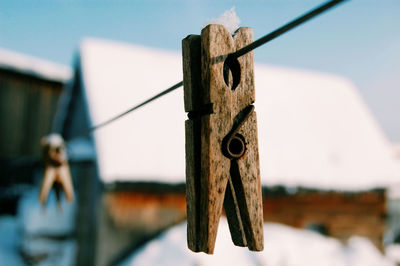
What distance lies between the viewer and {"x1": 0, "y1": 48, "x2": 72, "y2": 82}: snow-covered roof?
410 inches

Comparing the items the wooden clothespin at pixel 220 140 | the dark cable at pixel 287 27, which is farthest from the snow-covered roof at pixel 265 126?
the dark cable at pixel 287 27

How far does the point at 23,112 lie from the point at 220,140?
35.2ft

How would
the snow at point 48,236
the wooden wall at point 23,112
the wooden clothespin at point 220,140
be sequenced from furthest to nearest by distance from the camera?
the wooden wall at point 23,112 → the snow at point 48,236 → the wooden clothespin at point 220,140

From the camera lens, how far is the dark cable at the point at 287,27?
963mm

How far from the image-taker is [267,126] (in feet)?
27.0

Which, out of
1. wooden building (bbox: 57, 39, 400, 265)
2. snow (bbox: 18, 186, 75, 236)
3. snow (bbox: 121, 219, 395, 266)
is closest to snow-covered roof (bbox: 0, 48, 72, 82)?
wooden building (bbox: 57, 39, 400, 265)

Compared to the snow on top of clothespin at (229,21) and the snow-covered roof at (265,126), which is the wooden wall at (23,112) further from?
the snow on top of clothespin at (229,21)

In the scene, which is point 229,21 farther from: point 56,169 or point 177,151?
point 177,151

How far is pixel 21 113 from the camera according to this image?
1041 cm

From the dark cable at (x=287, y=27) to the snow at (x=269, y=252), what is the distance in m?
4.45

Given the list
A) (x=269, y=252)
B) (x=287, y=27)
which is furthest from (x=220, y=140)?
(x=269, y=252)

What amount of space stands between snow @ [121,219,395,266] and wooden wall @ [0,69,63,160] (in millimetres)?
6396

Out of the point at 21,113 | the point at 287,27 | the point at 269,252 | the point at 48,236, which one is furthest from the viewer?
the point at 21,113

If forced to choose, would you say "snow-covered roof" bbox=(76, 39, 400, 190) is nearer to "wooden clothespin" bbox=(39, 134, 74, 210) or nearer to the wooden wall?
"wooden clothespin" bbox=(39, 134, 74, 210)
